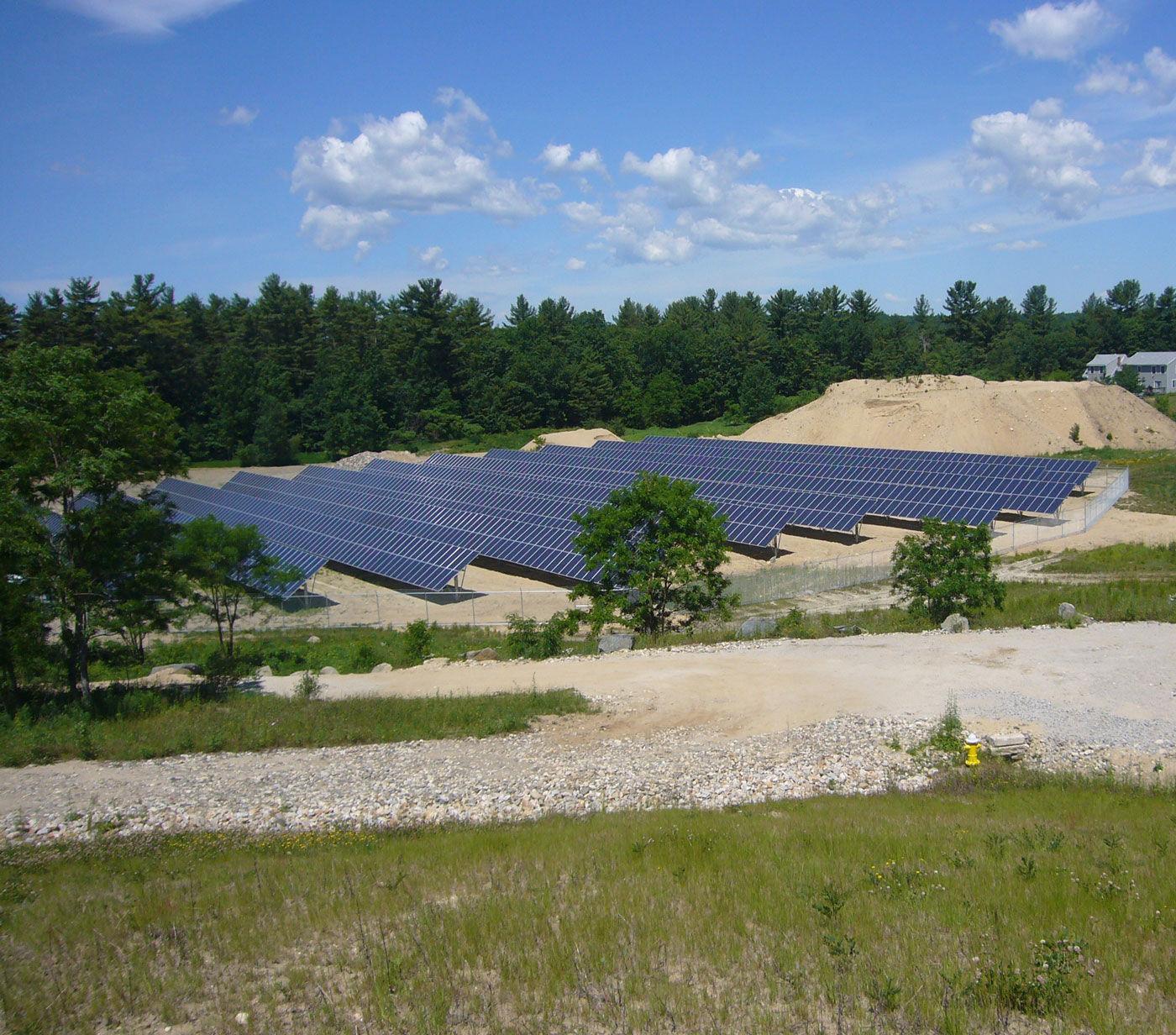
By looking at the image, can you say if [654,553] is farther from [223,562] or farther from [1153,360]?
[1153,360]

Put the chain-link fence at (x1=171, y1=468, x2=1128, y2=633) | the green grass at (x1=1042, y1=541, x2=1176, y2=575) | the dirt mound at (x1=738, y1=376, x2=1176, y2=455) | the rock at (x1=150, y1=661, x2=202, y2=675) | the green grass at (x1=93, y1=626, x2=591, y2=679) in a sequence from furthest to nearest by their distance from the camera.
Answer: the dirt mound at (x1=738, y1=376, x2=1176, y2=455) < the green grass at (x1=1042, y1=541, x2=1176, y2=575) < the chain-link fence at (x1=171, y1=468, x2=1128, y2=633) < the green grass at (x1=93, y1=626, x2=591, y2=679) < the rock at (x1=150, y1=661, x2=202, y2=675)

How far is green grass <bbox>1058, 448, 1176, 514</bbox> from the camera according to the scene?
43.2 m

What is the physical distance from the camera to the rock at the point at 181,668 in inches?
920

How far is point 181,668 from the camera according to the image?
24.1m

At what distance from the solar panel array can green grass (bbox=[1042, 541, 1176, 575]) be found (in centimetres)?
397

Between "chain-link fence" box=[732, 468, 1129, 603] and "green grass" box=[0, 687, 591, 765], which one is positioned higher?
"chain-link fence" box=[732, 468, 1129, 603]

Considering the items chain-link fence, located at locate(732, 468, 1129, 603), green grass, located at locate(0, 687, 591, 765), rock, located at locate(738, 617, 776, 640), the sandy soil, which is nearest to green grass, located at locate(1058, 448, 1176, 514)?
chain-link fence, located at locate(732, 468, 1129, 603)

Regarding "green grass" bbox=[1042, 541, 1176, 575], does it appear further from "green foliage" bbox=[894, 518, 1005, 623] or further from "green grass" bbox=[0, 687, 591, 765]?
"green grass" bbox=[0, 687, 591, 765]

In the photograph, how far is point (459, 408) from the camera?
8300 cm

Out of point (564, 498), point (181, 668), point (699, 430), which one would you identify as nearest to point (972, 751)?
point (181, 668)

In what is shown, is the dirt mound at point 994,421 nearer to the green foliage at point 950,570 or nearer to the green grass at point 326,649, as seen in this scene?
the green foliage at point 950,570

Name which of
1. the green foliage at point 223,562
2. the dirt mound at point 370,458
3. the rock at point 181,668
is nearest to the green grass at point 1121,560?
the green foliage at point 223,562

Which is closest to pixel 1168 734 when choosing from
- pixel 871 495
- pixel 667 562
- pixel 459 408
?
pixel 667 562

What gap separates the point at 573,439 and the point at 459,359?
719 inches
